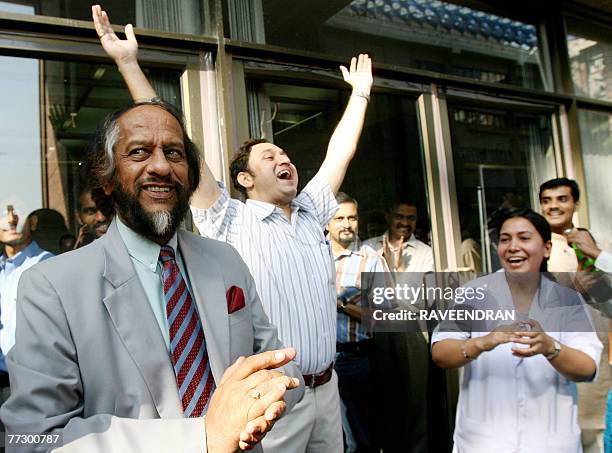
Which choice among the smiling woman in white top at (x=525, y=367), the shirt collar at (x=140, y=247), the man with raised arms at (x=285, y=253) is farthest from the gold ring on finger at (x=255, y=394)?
the smiling woman in white top at (x=525, y=367)

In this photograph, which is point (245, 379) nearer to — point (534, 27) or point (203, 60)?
point (203, 60)

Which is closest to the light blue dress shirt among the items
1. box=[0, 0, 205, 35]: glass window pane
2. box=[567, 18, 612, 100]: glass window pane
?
box=[0, 0, 205, 35]: glass window pane

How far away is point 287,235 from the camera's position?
100 inches

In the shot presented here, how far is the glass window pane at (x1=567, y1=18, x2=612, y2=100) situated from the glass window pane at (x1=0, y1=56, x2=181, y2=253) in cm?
349

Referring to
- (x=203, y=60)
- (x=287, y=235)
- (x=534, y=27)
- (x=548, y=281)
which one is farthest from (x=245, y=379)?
(x=534, y=27)

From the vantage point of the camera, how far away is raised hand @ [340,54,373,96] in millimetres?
3025

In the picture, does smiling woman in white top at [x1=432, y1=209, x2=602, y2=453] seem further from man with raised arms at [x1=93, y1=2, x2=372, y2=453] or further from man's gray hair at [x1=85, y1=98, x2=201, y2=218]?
man's gray hair at [x1=85, y1=98, x2=201, y2=218]

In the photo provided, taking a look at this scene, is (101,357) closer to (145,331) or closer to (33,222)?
(145,331)

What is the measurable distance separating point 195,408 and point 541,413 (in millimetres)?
1547

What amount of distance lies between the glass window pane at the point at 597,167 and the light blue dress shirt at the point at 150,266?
12.3 feet

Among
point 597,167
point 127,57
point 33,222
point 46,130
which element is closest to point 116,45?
point 127,57

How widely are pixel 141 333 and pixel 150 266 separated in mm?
218

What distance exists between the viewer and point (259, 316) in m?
1.63

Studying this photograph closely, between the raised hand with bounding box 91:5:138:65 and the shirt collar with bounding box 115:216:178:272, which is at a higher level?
the raised hand with bounding box 91:5:138:65
